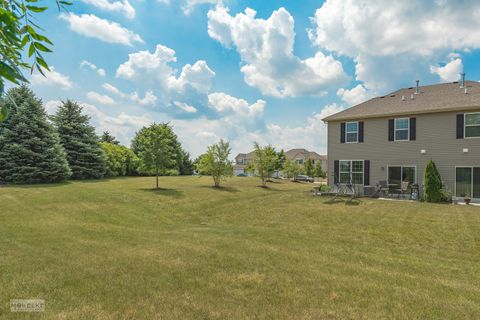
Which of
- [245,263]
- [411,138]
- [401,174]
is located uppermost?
[411,138]

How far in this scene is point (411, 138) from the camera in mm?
17562

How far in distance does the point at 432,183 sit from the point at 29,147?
89.1ft

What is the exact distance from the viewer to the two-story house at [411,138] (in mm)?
15961

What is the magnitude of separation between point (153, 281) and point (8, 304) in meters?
2.05

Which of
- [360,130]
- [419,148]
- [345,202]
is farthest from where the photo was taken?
[360,130]

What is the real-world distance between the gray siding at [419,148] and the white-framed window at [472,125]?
27cm

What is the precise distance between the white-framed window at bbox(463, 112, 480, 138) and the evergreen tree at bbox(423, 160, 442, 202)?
270 centimetres

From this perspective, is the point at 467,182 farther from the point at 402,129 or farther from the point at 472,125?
the point at 402,129

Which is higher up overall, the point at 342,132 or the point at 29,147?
Answer: the point at 342,132

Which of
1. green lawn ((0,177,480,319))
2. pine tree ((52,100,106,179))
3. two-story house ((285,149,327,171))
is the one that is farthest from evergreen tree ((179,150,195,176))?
green lawn ((0,177,480,319))

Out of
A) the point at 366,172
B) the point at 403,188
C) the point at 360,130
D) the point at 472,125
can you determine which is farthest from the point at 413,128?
the point at 366,172

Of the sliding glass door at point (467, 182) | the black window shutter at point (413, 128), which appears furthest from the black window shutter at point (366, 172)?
the sliding glass door at point (467, 182)

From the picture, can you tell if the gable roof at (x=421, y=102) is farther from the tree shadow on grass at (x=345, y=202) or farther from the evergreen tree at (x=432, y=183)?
the tree shadow on grass at (x=345, y=202)

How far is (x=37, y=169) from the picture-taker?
21.2 meters
